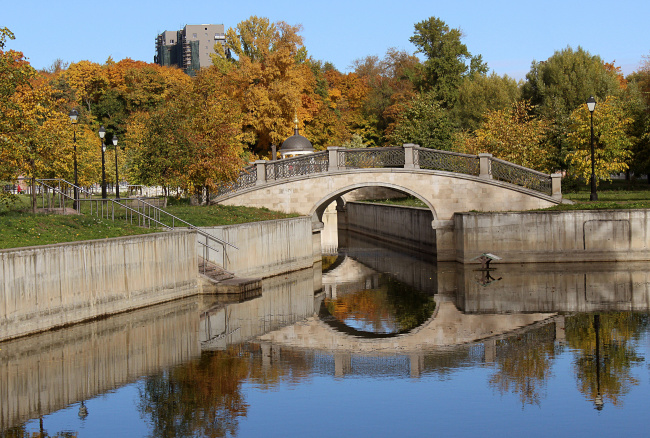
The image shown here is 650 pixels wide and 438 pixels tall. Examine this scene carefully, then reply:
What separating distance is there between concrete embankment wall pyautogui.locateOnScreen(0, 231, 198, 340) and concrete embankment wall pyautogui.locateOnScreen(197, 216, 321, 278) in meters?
1.97

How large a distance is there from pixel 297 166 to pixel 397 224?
12.4 metres

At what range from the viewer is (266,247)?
96.7ft

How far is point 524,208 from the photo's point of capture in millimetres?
34656

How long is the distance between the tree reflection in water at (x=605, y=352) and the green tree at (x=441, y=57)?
5341cm

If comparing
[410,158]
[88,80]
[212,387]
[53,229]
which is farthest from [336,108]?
[212,387]

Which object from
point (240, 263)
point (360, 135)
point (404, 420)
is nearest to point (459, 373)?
point (404, 420)

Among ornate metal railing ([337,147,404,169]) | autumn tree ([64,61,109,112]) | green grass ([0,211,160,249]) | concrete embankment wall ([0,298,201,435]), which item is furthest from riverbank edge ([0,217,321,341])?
autumn tree ([64,61,109,112])

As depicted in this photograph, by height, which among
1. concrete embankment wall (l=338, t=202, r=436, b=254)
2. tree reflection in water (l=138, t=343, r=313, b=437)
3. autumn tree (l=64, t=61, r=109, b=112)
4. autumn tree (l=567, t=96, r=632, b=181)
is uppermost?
autumn tree (l=64, t=61, r=109, b=112)

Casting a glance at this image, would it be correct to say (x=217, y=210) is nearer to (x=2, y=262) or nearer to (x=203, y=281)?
(x=203, y=281)

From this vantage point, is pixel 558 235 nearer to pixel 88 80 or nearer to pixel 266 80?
pixel 266 80

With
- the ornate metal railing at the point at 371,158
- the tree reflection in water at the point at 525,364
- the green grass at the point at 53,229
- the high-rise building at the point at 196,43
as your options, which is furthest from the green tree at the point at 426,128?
the high-rise building at the point at 196,43

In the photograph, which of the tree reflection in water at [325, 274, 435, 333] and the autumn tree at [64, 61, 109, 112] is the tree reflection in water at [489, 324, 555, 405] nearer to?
the tree reflection in water at [325, 274, 435, 333]

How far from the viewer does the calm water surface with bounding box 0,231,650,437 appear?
1238cm

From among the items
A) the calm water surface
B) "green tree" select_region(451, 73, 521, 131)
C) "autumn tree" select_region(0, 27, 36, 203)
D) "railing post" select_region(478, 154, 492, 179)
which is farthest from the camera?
"green tree" select_region(451, 73, 521, 131)
